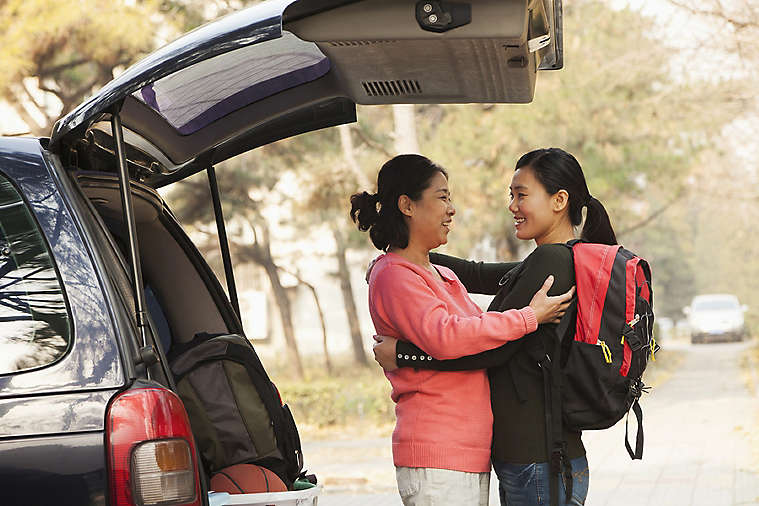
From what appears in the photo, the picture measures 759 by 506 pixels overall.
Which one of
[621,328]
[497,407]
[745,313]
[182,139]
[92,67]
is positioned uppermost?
[92,67]

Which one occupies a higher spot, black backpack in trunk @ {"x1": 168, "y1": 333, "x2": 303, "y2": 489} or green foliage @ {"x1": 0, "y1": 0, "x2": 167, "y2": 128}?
green foliage @ {"x1": 0, "y1": 0, "x2": 167, "y2": 128}

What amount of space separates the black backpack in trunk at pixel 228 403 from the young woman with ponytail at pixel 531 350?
0.45 meters

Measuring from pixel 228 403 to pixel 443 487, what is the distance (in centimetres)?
74

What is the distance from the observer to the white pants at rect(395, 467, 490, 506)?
3.41 meters

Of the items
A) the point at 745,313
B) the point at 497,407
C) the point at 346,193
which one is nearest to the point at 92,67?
the point at 346,193

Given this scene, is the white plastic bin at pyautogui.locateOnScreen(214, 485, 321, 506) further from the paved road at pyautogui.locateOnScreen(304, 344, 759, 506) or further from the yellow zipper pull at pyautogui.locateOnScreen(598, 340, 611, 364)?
the paved road at pyautogui.locateOnScreen(304, 344, 759, 506)

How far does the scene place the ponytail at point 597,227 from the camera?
3.61 m

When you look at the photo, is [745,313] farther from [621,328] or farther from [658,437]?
[621,328]

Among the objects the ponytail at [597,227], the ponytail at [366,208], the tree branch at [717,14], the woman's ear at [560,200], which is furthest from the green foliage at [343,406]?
the woman's ear at [560,200]

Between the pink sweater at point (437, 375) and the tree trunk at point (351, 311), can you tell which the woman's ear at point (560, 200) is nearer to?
the pink sweater at point (437, 375)

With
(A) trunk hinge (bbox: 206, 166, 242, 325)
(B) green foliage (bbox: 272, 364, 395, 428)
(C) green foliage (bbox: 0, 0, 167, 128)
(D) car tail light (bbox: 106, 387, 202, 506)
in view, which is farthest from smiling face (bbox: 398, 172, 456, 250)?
(C) green foliage (bbox: 0, 0, 167, 128)

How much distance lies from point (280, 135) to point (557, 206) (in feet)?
3.78

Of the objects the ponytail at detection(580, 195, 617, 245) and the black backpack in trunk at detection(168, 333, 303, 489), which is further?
the ponytail at detection(580, 195, 617, 245)

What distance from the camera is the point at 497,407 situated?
346 cm
